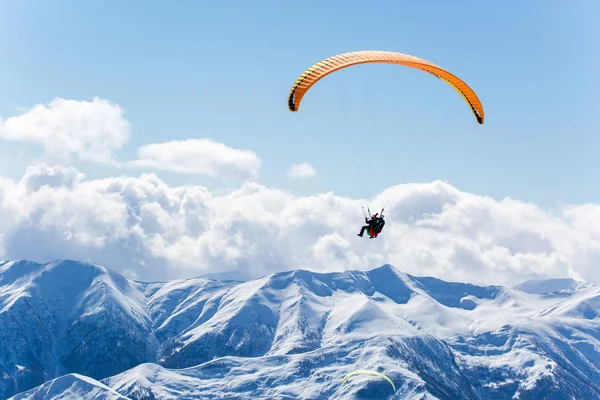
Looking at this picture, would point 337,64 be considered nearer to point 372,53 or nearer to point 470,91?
point 372,53

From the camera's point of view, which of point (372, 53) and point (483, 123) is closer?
point (372, 53)

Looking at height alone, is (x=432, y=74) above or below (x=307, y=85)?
above

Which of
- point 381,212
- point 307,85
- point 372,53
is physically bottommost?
point 381,212

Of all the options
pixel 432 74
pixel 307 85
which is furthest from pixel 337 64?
pixel 432 74

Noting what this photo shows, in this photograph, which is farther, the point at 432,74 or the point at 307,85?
the point at 432,74

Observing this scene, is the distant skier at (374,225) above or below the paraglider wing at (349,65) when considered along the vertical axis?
below

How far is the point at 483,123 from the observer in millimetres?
76000

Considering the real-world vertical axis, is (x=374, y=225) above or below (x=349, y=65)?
below

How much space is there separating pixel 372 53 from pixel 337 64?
519cm

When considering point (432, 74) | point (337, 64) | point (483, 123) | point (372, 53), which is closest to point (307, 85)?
point (337, 64)

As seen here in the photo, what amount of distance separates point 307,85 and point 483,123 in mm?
21921

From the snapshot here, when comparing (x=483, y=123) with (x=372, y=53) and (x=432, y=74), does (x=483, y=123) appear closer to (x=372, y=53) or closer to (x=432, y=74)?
(x=432, y=74)

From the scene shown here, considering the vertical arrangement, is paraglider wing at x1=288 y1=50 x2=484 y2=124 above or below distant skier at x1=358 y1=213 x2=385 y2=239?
above

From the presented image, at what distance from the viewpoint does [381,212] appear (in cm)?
7494
